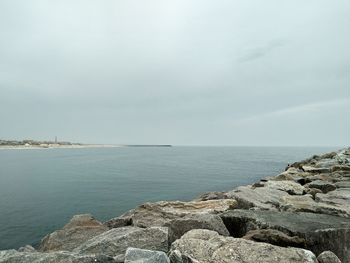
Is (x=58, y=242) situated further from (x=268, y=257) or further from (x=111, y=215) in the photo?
(x=111, y=215)

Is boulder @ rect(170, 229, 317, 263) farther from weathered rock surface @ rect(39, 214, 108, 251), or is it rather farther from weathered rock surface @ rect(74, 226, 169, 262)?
weathered rock surface @ rect(39, 214, 108, 251)

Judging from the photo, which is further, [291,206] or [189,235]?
[291,206]

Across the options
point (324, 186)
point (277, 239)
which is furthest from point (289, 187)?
point (277, 239)

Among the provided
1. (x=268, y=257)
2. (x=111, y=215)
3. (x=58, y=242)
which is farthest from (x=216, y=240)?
(x=111, y=215)

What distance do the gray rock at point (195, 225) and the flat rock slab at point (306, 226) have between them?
0.69m

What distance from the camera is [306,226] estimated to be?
6418 mm

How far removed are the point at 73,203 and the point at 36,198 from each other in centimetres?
391

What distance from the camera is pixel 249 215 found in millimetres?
Result: 7324

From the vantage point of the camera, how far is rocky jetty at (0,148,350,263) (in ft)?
16.0

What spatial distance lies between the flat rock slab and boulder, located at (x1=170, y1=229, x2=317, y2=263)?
1.22m

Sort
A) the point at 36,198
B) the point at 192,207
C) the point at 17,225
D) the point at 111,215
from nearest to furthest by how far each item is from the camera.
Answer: the point at 192,207
the point at 17,225
the point at 111,215
the point at 36,198

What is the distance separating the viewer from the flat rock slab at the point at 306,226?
18.7 ft

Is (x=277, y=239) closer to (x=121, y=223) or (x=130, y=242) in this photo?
(x=130, y=242)

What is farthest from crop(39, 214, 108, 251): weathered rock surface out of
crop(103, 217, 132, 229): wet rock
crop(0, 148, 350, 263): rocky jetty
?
crop(103, 217, 132, 229): wet rock
